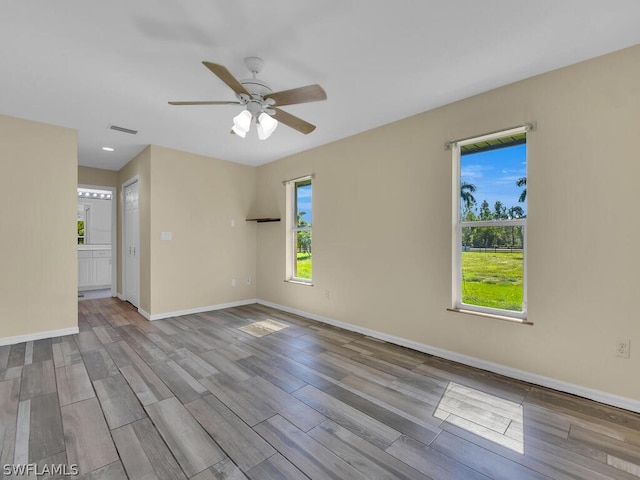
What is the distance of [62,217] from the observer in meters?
3.69

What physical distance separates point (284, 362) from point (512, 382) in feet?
6.62

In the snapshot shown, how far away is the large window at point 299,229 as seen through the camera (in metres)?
4.75

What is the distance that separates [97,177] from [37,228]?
2.53 meters

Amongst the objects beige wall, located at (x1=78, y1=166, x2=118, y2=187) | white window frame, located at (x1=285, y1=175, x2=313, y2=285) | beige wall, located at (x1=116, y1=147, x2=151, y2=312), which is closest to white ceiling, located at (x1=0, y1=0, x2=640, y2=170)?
beige wall, located at (x1=116, y1=147, x2=151, y2=312)

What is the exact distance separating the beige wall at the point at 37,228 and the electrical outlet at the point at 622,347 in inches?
218

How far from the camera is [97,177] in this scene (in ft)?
18.6

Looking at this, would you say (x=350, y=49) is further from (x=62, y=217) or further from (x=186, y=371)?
(x=62, y=217)

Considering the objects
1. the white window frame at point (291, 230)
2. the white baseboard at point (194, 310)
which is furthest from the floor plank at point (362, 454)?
the white baseboard at point (194, 310)

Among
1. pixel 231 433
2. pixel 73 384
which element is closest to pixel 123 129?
pixel 73 384

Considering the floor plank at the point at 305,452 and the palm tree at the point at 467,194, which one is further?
the palm tree at the point at 467,194

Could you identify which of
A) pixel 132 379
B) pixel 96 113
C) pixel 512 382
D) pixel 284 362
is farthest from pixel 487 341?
pixel 96 113

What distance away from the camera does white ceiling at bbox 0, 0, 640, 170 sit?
179cm

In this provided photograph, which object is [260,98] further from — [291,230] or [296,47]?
[291,230]

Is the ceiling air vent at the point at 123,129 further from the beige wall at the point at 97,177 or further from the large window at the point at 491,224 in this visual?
the large window at the point at 491,224
